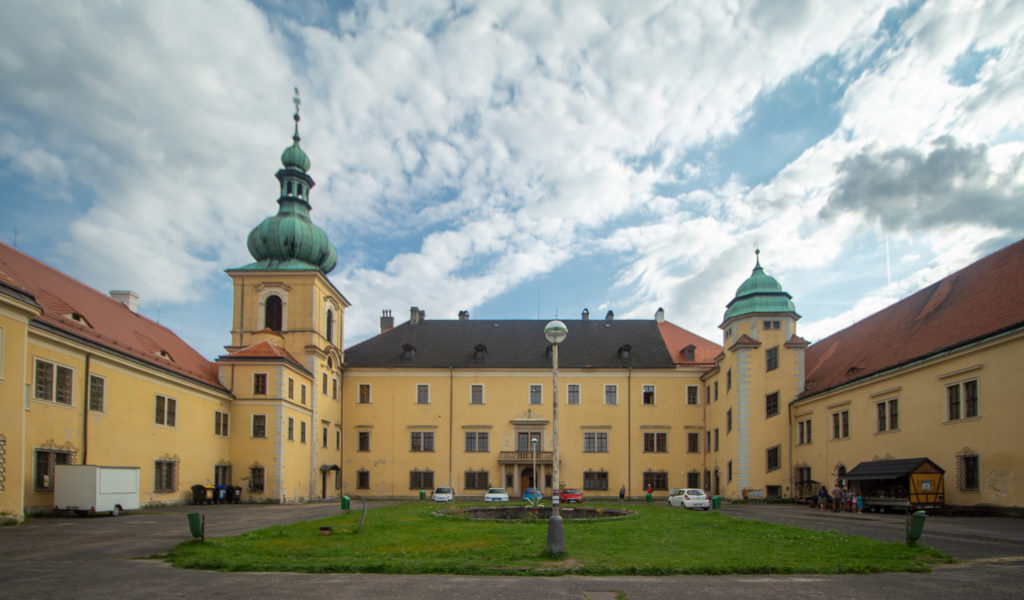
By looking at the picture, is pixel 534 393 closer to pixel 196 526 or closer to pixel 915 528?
pixel 196 526

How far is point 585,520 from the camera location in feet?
70.5

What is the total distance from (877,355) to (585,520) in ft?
68.5

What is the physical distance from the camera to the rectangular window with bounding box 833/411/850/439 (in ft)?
118

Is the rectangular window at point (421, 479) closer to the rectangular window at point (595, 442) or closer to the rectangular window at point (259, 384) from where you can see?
the rectangular window at point (595, 442)

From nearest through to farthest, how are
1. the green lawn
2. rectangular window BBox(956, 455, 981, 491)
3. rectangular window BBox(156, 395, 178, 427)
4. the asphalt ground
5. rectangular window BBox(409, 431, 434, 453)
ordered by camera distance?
the asphalt ground, the green lawn, rectangular window BBox(956, 455, 981, 491), rectangular window BBox(156, 395, 178, 427), rectangular window BBox(409, 431, 434, 453)

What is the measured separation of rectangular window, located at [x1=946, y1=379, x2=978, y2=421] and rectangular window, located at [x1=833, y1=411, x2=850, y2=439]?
8108mm

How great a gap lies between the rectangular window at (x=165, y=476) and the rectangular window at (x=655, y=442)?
104 ft

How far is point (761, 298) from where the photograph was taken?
4419 centimetres

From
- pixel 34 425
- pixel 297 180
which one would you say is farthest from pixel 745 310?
pixel 34 425

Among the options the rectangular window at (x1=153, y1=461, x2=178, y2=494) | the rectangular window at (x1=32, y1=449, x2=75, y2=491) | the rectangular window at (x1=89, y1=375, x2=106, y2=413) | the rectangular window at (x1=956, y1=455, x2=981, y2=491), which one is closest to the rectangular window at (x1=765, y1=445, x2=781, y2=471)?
the rectangular window at (x1=956, y1=455, x2=981, y2=491)

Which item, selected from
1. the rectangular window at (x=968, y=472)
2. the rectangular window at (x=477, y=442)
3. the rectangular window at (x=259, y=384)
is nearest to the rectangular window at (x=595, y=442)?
the rectangular window at (x=477, y=442)

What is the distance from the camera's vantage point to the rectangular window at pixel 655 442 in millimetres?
53000

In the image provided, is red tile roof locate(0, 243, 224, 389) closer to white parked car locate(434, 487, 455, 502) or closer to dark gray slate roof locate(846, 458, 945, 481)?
white parked car locate(434, 487, 455, 502)

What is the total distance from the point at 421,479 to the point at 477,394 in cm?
718
